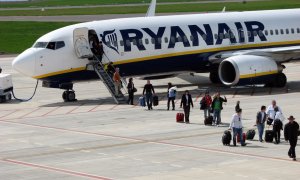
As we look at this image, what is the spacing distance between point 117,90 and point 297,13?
58.4 feet

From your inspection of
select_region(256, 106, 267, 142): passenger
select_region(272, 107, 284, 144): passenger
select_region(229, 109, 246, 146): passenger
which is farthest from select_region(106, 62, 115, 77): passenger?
select_region(272, 107, 284, 144): passenger

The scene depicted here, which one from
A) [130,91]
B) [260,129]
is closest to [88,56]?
[130,91]

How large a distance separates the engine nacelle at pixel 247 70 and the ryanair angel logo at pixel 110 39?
7244mm

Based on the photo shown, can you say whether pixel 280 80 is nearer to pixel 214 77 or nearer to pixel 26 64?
pixel 214 77

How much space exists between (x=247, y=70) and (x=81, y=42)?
10679mm

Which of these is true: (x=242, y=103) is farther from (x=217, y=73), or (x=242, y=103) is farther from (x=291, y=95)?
(x=217, y=73)

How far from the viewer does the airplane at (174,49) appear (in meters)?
51.2

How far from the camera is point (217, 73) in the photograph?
58.5m

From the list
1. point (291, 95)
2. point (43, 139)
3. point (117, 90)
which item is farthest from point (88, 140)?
point (291, 95)

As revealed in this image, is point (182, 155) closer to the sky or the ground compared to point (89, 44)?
closer to the ground

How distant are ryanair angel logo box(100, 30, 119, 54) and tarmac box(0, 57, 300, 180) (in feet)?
11.2

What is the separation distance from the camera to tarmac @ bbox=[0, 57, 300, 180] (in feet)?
98.8

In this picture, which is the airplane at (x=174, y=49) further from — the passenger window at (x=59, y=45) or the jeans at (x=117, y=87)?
the jeans at (x=117, y=87)

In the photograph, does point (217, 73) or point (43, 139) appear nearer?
point (43, 139)
